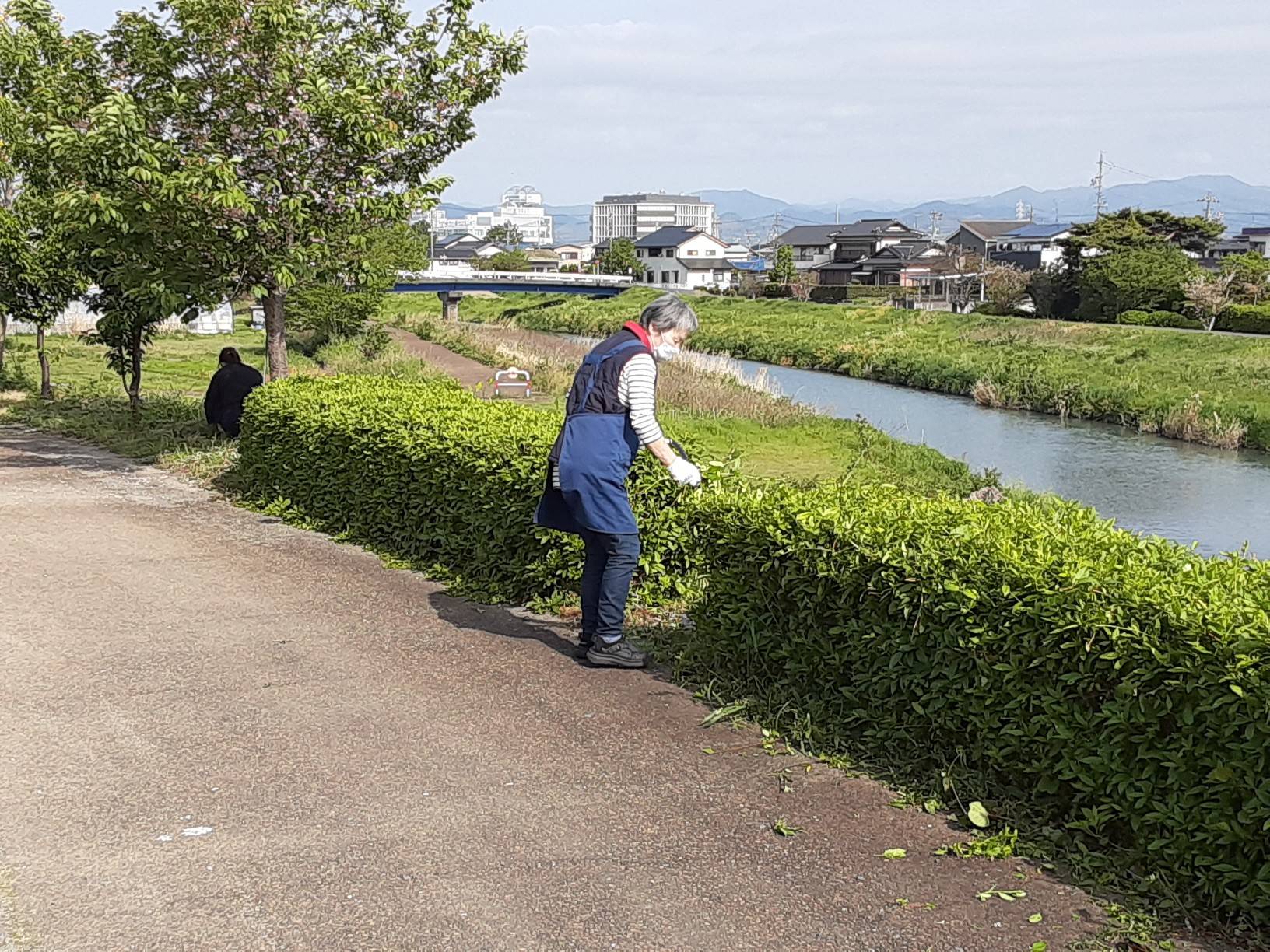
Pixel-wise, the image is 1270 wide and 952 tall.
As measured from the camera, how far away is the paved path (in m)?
3.66

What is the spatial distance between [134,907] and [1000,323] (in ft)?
151

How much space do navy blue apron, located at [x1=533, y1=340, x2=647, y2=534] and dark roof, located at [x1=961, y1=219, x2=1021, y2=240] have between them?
99652 millimetres

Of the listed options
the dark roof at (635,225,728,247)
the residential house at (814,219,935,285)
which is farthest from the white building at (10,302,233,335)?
the dark roof at (635,225,728,247)

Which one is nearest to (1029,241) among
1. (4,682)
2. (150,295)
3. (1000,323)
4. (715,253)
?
(715,253)

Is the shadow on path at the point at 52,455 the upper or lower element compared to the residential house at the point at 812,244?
lower

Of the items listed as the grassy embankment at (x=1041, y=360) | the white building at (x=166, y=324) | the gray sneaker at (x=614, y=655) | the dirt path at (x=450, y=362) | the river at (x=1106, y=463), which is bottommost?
the river at (x=1106, y=463)

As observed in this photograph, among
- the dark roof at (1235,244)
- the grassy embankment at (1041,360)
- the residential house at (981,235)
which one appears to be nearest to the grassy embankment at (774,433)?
the grassy embankment at (1041,360)

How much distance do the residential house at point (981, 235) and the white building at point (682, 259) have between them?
20.9 meters

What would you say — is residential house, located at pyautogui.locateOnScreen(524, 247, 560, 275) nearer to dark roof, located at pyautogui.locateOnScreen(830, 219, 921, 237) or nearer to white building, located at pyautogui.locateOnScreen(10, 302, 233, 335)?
dark roof, located at pyautogui.locateOnScreen(830, 219, 921, 237)

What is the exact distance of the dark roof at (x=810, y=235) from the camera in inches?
4479

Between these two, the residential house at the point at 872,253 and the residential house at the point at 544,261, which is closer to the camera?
the residential house at the point at 872,253

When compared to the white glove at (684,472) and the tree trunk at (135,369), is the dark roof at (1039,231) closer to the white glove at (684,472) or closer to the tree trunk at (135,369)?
the tree trunk at (135,369)

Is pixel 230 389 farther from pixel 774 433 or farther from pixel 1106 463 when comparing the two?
pixel 1106 463

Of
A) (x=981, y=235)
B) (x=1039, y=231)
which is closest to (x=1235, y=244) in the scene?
(x=1039, y=231)
